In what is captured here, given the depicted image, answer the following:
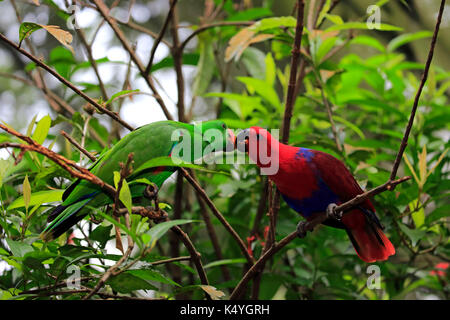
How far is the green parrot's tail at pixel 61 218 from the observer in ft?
5.77

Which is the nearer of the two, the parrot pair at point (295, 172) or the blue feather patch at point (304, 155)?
the parrot pair at point (295, 172)

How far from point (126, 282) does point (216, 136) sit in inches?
37.9

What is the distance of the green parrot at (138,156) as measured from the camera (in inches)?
70.2

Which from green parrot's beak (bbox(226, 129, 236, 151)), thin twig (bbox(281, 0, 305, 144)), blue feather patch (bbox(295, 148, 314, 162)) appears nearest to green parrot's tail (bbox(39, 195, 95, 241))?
green parrot's beak (bbox(226, 129, 236, 151))

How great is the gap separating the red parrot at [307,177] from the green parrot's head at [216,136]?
6 centimetres

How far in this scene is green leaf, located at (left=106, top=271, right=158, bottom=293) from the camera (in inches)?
59.2

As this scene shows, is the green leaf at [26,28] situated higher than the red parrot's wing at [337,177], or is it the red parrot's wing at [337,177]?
the green leaf at [26,28]

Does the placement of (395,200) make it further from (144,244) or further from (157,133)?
(144,244)

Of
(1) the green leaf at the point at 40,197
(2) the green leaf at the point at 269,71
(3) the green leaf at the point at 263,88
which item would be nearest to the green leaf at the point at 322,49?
(3) the green leaf at the point at 263,88

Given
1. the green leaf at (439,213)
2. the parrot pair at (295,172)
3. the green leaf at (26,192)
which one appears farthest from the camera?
the green leaf at (439,213)

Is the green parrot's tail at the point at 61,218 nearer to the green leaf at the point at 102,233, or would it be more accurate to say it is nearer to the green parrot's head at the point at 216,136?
the green leaf at the point at 102,233

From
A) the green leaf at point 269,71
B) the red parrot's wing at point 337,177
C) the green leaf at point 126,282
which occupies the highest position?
the green leaf at point 269,71

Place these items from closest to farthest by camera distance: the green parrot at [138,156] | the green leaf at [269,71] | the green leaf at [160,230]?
the green leaf at [160,230] < the green parrot at [138,156] < the green leaf at [269,71]
